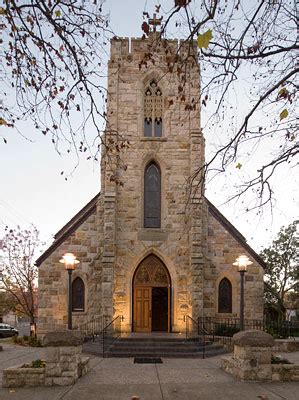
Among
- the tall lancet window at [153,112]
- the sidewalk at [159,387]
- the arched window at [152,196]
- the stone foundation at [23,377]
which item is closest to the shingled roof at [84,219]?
the arched window at [152,196]

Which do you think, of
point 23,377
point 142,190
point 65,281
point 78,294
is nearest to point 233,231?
point 142,190

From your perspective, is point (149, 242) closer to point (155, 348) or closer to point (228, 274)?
point (228, 274)

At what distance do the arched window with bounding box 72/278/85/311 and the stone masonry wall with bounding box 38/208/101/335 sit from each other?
0.21 metres

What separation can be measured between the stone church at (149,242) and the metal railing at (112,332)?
0.27m

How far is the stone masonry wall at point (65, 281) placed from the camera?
731 inches

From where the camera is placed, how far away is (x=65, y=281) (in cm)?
1889

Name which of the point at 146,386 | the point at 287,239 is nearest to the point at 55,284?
the point at 146,386

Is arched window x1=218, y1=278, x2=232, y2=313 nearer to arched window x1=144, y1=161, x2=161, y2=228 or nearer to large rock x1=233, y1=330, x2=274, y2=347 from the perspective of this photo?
arched window x1=144, y1=161, x2=161, y2=228

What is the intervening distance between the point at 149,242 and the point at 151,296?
93.7 inches

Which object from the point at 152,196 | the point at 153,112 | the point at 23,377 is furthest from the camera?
the point at 153,112

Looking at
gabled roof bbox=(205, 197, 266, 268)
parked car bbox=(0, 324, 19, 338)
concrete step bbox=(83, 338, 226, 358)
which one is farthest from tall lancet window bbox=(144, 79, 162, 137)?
parked car bbox=(0, 324, 19, 338)

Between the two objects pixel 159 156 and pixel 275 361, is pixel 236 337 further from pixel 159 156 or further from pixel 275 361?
pixel 159 156

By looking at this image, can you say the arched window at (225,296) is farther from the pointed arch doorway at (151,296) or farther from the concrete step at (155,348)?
the concrete step at (155,348)

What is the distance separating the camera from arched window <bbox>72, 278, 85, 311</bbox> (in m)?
18.9
